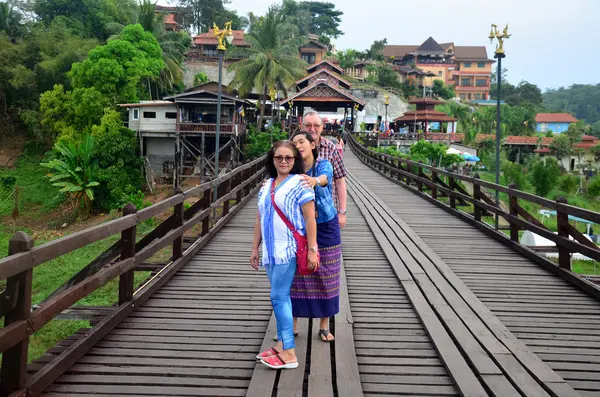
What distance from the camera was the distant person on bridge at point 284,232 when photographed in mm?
3869

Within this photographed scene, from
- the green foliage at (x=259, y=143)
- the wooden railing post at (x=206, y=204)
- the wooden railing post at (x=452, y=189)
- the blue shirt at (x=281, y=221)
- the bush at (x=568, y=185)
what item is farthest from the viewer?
Result: the bush at (x=568, y=185)

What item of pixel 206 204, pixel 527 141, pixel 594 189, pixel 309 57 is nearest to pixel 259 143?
pixel 594 189

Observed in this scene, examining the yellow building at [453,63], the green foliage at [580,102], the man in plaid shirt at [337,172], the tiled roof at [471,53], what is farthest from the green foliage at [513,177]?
the green foliage at [580,102]

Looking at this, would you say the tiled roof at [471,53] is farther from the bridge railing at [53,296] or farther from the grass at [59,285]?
the bridge railing at [53,296]

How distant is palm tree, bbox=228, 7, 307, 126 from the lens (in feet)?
136

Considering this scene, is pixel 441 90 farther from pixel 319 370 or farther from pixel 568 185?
pixel 319 370

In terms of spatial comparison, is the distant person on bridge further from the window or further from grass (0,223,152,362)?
the window

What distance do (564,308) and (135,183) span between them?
3346cm

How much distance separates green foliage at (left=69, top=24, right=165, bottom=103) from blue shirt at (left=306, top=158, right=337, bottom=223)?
3558 cm

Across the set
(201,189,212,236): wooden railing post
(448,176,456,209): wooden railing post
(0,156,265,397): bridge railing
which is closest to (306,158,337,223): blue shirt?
(0,156,265,397): bridge railing

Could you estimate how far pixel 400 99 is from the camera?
70750 mm

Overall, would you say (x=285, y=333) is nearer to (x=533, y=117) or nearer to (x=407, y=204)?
(x=407, y=204)

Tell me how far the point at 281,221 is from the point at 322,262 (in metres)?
0.57

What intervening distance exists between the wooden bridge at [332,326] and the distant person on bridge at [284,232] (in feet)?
0.74
